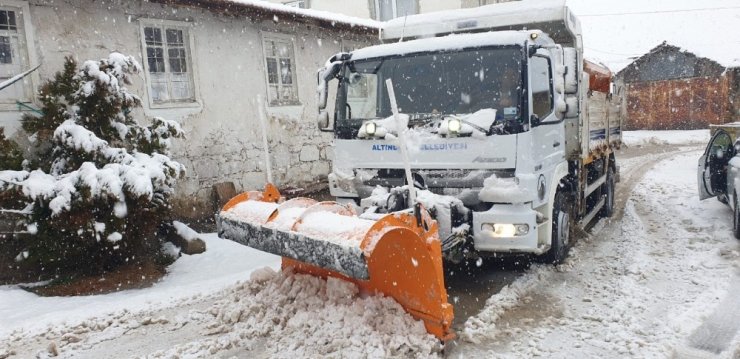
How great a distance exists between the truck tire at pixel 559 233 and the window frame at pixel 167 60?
6.03 meters

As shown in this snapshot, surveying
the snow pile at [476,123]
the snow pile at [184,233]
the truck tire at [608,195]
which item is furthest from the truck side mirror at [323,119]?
the truck tire at [608,195]

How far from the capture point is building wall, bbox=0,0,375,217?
7.19 meters

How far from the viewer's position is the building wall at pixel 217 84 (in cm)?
719

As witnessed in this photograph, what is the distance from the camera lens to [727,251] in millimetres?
6328

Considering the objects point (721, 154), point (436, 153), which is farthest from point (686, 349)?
point (721, 154)

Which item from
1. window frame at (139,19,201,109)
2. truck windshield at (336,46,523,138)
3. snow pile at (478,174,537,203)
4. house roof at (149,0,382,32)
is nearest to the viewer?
snow pile at (478,174,537,203)

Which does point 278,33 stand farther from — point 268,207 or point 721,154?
point 721,154

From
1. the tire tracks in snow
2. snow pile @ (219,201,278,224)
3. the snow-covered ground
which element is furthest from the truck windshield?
the snow-covered ground

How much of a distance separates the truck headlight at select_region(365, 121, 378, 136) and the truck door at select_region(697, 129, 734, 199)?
19.0 ft

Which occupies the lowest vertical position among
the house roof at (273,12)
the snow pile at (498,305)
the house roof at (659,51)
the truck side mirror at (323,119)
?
the snow pile at (498,305)

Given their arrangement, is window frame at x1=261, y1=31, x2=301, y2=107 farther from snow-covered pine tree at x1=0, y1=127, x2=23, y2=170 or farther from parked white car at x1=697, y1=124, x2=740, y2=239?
parked white car at x1=697, y1=124, x2=740, y2=239

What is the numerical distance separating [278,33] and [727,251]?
8307 mm

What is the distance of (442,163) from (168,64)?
563cm

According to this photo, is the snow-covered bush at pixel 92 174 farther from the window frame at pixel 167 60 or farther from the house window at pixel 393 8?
the house window at pixel 393 8
